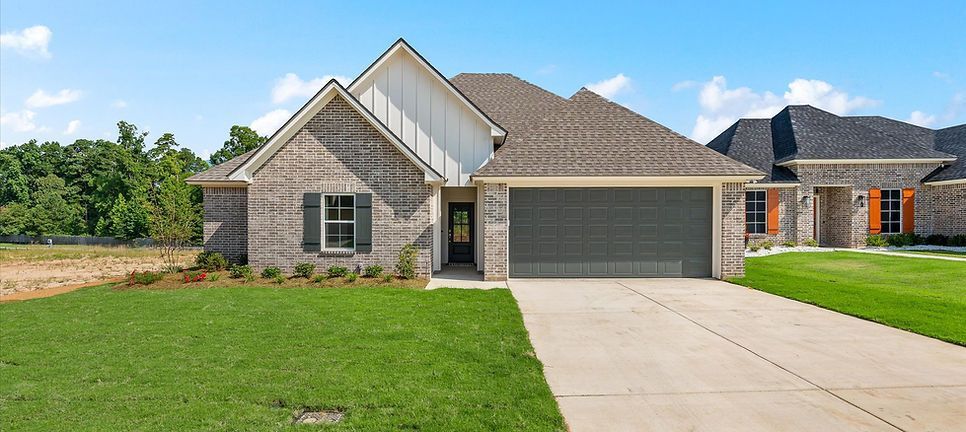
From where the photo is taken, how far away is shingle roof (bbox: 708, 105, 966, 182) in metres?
20.2

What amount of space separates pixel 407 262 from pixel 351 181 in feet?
8.40

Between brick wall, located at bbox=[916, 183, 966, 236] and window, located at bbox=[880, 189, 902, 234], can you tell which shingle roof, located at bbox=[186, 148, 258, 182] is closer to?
window, located at bbox=[880, 189, 902, 234]

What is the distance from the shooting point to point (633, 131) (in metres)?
13.6

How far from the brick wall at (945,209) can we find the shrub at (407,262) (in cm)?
2142

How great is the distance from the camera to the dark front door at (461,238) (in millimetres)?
16327

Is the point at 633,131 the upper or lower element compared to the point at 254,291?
upper

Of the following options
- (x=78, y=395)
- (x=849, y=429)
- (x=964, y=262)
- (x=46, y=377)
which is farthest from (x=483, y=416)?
(x=964, y=262)

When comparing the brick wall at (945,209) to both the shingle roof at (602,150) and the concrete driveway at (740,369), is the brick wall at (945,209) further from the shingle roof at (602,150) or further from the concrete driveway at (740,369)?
the concrete driveway at (740,369)

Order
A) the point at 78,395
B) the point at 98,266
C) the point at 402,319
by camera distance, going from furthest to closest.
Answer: the point at 98,266, the point at 402,319, the point at 78,395

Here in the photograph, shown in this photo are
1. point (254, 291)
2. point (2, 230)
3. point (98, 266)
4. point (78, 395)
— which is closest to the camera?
point (78, 395)

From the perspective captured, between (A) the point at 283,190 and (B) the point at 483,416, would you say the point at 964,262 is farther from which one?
(A) the point at 283,190

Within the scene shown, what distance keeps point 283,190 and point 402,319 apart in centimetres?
664

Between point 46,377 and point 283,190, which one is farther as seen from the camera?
point 283,190

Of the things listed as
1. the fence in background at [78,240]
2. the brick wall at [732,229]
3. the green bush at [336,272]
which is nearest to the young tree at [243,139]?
the fence in background at [78,240]
